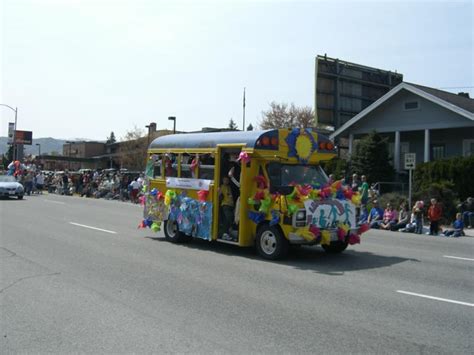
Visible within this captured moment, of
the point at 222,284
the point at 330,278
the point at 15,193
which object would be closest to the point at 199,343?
the point at 222,284

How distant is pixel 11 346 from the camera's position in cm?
535

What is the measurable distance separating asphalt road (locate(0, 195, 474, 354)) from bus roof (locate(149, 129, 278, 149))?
2376 mm

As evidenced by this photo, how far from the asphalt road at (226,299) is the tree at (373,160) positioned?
15334mm

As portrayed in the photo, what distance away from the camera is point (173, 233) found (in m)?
12.9

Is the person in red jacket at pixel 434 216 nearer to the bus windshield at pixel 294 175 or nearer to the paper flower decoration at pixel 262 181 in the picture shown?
the bus windshield at pixel 294 175

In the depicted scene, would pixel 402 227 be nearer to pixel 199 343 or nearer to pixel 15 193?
pixel 199 343

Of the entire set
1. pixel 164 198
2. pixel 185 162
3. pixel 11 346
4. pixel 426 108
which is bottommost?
pixel 11 346

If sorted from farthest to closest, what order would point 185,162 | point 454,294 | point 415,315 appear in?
point 185,162 → point 454,294 → point 415,315

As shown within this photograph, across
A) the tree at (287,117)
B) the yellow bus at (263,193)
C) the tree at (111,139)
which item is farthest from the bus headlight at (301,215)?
the tree at (111,139)

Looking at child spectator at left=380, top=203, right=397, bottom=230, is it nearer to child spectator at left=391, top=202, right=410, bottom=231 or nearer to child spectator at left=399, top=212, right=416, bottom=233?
child spectator at left=391, top=202, right=410, bottom=231

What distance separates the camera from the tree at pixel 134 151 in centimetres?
Result: 6738

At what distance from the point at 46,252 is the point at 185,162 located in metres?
3.67

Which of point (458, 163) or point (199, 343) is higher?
point (458, 163)

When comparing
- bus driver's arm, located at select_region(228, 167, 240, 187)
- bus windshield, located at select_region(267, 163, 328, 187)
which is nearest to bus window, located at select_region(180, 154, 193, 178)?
bus driver's arm, located at select_region(228, 167, 240, 187)
